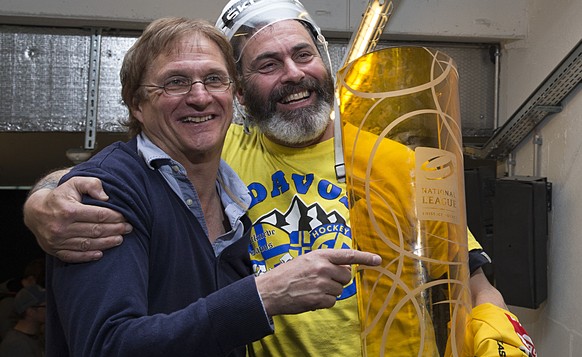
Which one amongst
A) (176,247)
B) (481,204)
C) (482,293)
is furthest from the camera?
(481,204)

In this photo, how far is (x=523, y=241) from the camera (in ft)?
10.7

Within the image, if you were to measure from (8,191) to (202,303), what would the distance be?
22.9ft

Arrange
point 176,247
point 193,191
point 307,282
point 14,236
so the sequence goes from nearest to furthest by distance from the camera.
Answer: point 307,282
point 176,247
point 193,191
point 14,236

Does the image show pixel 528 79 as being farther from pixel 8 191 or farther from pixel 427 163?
pixel 8 191

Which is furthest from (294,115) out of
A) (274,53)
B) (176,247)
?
(176,247)

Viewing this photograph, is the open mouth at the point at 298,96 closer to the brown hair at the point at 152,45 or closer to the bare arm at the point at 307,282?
the brown hair at the point at 152,45

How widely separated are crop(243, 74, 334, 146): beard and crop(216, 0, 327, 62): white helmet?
0.13m

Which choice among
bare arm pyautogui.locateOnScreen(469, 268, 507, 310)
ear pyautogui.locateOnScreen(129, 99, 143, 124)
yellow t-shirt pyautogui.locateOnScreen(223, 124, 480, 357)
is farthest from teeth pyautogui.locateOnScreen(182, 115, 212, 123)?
bare arm pyautogui.locateOnScreen(469, 268, 507, 310)

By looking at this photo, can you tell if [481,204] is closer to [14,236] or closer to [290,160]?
[290,160]

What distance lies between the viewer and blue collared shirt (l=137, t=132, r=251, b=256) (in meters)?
1.38

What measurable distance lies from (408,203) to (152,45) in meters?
0.57

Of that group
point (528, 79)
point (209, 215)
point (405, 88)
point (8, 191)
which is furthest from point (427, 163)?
point (8, 191)

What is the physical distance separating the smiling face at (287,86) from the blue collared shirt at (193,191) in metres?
0.24

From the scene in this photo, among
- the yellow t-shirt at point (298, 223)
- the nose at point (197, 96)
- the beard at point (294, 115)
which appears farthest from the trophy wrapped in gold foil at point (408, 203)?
the beard at point (294, 115)
